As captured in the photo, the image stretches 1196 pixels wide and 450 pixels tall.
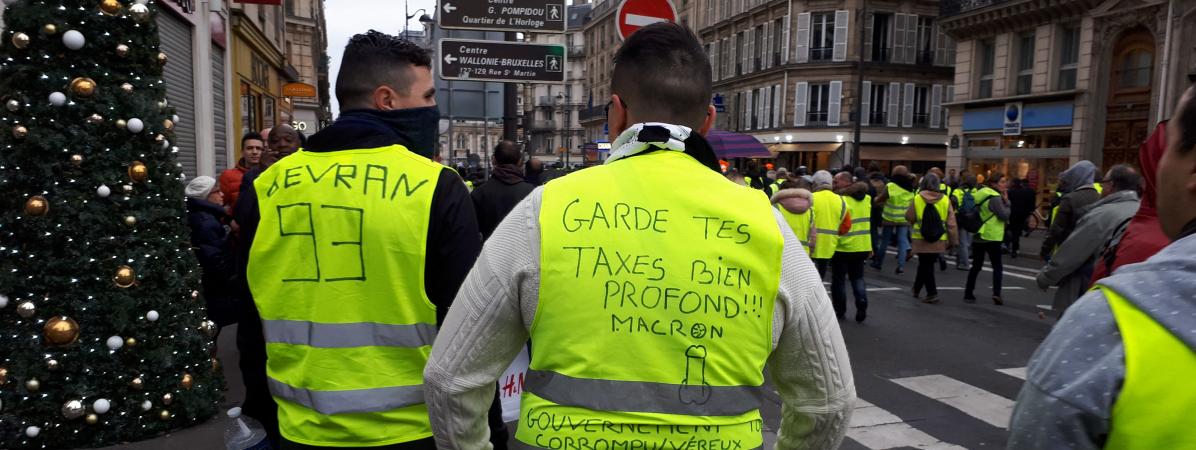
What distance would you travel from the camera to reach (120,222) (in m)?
4.04

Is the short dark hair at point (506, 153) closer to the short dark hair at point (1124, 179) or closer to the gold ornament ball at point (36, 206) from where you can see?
the gold ornament ball at point (36, 206)

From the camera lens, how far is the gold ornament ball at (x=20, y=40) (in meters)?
3.74

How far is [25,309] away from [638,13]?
14.8 feet

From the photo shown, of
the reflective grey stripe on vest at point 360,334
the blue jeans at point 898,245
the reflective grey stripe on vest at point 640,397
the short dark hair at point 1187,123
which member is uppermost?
the short dark hair at point 1187,123

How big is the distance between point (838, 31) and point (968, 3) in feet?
36.6

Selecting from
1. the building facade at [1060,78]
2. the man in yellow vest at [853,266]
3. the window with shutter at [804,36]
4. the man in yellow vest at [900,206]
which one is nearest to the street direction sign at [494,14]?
the man in yellow vest at [853,266]

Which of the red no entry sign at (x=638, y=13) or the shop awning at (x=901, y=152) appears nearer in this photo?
the red no entry sign at (x=638, y=13)

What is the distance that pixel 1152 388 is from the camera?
1081 millimetres

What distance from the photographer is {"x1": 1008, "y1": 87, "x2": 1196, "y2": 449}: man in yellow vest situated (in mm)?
1072

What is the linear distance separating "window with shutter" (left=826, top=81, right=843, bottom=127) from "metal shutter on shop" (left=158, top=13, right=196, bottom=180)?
32.5 metres

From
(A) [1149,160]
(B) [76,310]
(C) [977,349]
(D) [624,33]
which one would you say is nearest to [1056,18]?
(C) [977,349]

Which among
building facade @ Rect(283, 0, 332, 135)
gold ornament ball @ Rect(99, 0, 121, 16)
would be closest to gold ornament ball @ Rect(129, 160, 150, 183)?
gold ornament ball @ Rect(99, 0, 121, 16)

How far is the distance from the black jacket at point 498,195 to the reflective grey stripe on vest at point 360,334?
403 cm

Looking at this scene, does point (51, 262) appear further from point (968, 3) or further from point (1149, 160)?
point (968, 3)
